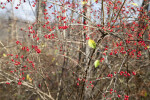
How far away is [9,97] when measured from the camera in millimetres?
5418

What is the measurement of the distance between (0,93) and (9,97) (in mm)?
747

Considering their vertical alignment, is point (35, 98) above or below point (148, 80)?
below

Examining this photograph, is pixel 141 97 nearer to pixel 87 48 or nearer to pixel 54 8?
pixel 87 48

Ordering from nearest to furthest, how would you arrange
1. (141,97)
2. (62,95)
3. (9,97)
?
(62,95) < (141,97) < (9,97)

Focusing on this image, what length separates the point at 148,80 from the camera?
510 centimetres

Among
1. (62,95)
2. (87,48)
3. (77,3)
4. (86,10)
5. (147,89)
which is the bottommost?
(147,89)

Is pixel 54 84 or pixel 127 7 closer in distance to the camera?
pixel 127 7

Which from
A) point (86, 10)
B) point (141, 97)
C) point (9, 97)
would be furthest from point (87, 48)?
point (9, 97)

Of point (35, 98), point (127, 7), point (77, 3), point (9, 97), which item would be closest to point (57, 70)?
point (35, 98)

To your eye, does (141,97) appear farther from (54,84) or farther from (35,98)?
(35,98)

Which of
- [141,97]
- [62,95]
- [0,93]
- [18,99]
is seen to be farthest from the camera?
[0,93]

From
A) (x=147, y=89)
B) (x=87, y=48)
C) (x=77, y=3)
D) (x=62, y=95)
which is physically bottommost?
(x=147, y=89)

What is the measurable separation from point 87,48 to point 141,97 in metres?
3.53

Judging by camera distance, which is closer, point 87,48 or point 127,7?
point 87,48
